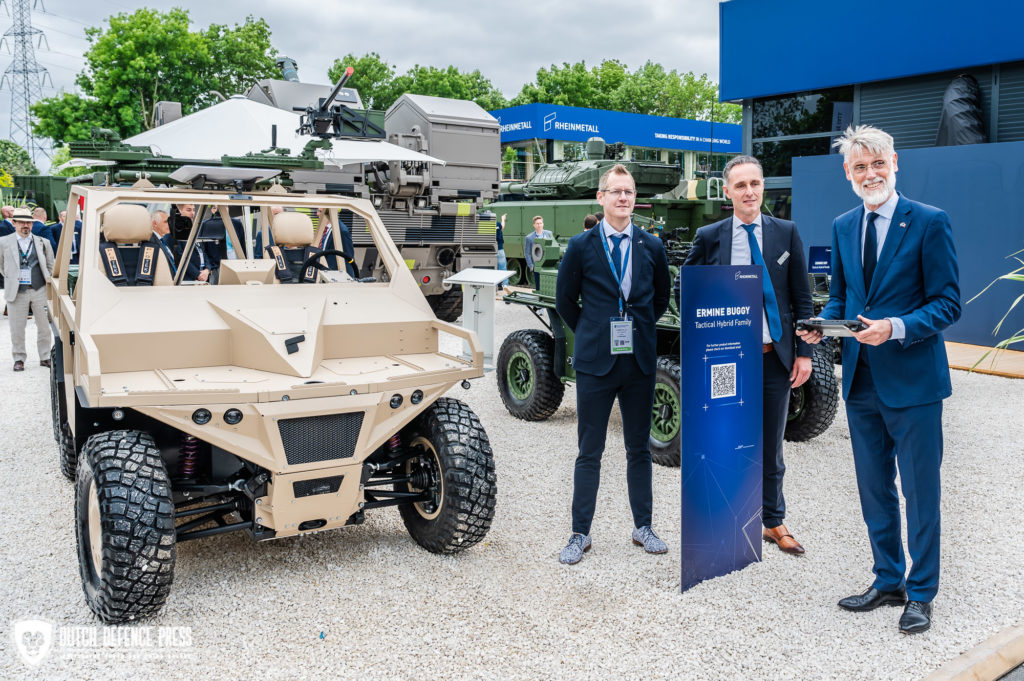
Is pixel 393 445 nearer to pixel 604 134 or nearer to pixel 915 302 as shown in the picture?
pixel 915 302

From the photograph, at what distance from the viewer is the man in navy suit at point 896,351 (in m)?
3.48

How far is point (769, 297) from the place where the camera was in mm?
4383

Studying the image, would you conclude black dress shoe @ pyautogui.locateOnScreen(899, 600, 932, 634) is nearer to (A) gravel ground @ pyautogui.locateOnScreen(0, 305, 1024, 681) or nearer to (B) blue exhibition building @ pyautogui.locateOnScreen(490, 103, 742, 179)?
(A) gravel ground @ pyautogui.locateOnScreen(0, 305, 1024, 681)

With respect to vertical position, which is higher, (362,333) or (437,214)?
(437,214)

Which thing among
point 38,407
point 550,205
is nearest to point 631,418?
point 38,407

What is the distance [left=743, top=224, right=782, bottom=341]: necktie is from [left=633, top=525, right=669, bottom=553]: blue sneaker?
3.97ft

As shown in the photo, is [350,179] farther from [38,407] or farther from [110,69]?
[110,69]

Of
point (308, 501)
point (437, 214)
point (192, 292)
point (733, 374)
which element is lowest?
point (308, 501)

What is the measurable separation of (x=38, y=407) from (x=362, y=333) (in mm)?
5268

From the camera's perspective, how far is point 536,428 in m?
7.51

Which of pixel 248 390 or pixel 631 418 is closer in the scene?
pixel 248 390

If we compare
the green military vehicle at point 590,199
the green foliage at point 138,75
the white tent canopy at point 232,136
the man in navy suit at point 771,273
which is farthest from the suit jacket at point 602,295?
the green foliage at point 138,75

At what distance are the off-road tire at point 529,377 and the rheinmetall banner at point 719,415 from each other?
10.9 feet

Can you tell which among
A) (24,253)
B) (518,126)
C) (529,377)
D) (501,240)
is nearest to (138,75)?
(518,126)
